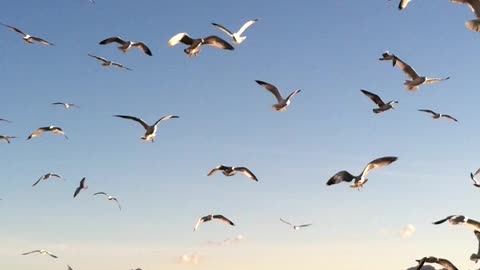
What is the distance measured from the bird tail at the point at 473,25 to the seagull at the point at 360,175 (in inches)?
249

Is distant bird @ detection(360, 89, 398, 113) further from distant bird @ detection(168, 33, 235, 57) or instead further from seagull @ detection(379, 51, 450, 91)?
distant bird @ detection(168, 33, 235, 57)

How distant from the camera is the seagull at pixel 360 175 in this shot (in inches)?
1039

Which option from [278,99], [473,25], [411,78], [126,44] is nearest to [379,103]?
[411,78]

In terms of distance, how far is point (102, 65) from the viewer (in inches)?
1585

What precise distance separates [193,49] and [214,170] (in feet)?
22.7

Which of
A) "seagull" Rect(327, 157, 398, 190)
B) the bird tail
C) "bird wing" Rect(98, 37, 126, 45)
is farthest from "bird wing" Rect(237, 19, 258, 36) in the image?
the bird tail

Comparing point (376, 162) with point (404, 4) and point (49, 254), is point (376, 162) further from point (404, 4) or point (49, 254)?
point (49, 254)

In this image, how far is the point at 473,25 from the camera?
27109mm

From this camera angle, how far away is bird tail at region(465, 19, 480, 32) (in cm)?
2672

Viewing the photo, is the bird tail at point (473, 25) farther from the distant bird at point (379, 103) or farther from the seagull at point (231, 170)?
the seagull at point (231, 170)

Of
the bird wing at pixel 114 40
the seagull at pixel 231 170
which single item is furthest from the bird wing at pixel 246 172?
the bird wing at pixel 114 40

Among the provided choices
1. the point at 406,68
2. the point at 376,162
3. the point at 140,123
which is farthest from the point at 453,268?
the point at 140,123

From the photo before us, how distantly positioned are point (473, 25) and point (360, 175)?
804cm

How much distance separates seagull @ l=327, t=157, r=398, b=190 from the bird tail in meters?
6.33
